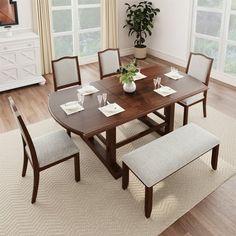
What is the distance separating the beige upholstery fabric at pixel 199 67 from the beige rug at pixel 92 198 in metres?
1.03

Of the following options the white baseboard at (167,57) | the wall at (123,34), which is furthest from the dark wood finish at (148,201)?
the wall at (123,34)

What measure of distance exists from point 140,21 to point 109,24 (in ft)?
2.21

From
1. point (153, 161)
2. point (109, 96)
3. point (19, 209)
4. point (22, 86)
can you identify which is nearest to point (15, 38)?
point (22, 86)

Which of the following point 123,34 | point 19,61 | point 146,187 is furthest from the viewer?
point 123,34

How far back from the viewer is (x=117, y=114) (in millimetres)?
3023

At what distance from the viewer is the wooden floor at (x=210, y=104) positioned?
2.66 metres

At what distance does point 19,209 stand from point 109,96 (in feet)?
4.98

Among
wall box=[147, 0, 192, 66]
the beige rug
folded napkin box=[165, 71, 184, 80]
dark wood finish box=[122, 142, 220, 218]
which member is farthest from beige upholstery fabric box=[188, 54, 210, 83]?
wall box=[147, 0, 192, 66]

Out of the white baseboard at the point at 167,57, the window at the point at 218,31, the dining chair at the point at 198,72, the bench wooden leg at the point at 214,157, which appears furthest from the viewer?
the white baseboard at the point at 167,57

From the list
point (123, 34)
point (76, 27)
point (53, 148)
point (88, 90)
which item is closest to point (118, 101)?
point (88, 90)

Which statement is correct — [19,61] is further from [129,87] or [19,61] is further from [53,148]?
[53,148]

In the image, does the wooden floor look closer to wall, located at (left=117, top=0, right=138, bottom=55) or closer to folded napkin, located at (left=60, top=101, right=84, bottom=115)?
wall, located at (left=117, top=0, right=138, bottom=55)

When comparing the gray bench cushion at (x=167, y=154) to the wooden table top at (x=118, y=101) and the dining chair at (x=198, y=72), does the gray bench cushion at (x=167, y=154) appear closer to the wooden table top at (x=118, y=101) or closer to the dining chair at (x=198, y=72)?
the wooden table top at (x=118, y=101)

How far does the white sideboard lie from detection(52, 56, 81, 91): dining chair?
57.4 inches
